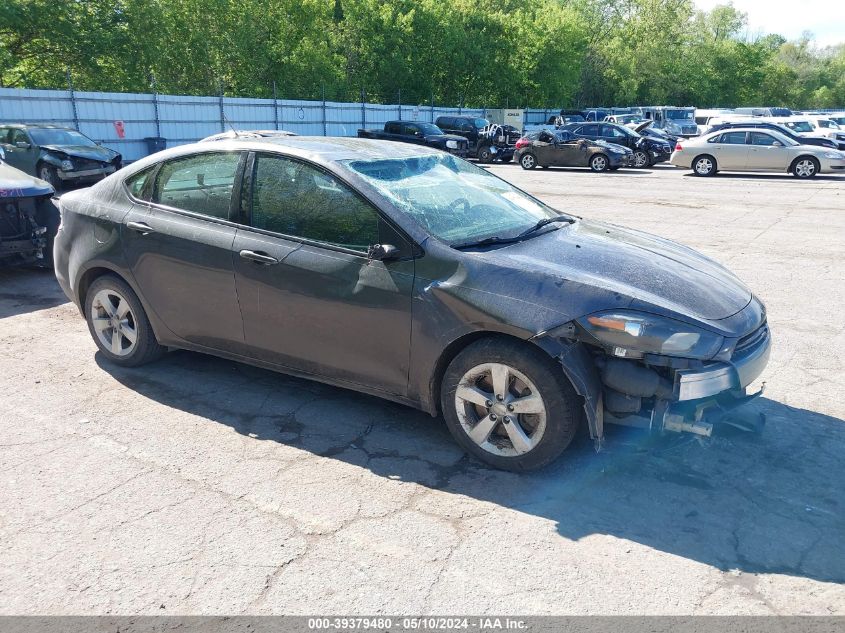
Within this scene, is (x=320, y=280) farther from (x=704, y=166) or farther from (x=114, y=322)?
(x=704, y=166)

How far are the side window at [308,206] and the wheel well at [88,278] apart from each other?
138 centimetres

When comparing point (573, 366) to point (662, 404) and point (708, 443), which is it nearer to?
point (662, 404)

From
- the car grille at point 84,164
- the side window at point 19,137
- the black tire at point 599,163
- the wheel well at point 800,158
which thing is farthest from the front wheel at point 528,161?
the side window at point 19,137

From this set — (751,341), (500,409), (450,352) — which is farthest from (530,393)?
(751,341)

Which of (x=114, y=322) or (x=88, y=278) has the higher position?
(x=88, y=278)

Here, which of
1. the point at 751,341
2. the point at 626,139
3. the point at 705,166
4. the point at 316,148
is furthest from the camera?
the point at 626,139

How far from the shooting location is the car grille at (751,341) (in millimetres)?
Result: 3590

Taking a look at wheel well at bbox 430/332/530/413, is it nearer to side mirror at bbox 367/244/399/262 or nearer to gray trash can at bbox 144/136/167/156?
side mirror at bbox 367/244/399/262

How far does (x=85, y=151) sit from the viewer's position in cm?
1705

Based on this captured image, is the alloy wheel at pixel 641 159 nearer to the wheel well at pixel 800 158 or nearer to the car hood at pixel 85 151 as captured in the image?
the wheel well at pixel 800 158

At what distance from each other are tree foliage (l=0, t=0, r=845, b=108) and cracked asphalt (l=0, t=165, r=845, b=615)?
32.4m

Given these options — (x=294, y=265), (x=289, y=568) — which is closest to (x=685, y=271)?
(x=294, y=265)

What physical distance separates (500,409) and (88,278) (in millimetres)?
3297

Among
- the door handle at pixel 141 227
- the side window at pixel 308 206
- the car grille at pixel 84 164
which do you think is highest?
the side window at pixel 308 206
